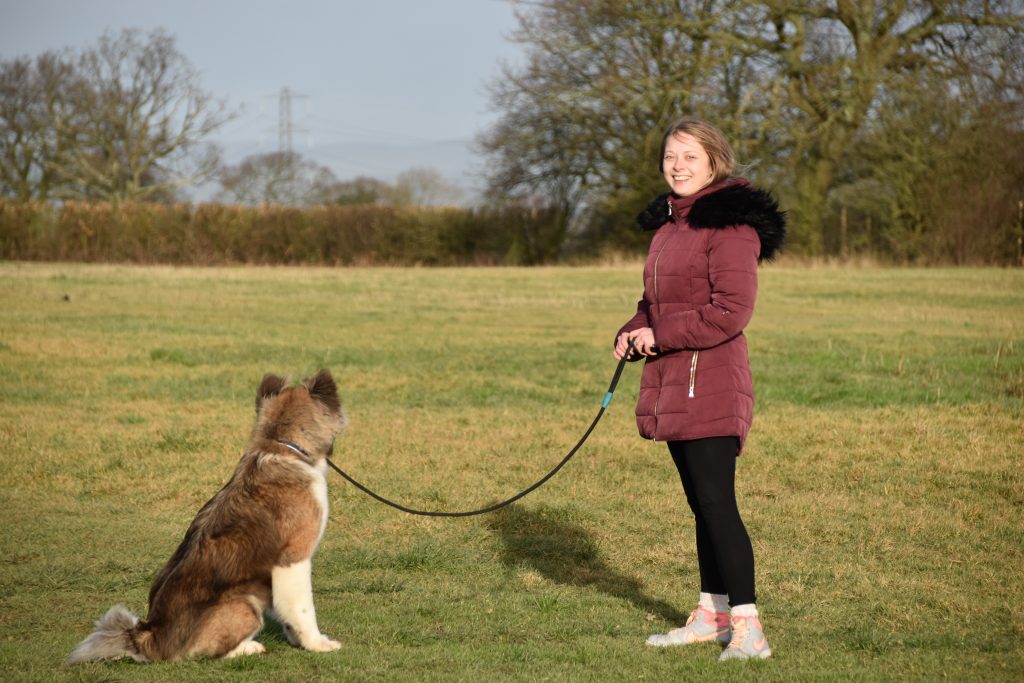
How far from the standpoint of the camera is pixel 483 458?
9.23 m

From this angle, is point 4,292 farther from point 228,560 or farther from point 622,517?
point 228,560

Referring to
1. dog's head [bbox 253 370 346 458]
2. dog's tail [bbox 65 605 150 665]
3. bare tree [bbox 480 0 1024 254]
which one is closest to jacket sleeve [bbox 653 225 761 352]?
dog's head [bbox 253 370 346 458]

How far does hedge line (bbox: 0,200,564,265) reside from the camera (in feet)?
115

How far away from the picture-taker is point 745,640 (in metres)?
4.74

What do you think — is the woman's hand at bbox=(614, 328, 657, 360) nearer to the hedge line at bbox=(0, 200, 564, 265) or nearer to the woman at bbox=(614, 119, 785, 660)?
the woman at bbox=(614, 119, 785, 660)

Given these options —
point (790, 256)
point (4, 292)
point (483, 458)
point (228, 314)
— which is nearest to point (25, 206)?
point (4, 292)

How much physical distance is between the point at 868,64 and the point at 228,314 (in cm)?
1972

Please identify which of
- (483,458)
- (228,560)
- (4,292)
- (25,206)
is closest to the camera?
(228,560)

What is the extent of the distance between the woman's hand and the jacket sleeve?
0.10 m

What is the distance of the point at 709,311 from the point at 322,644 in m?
2.31

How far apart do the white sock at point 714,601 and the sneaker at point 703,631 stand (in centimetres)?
1

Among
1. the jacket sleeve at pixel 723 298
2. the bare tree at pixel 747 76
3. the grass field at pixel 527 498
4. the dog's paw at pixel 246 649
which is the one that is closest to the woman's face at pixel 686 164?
the jacket sleeve at pixel 723 298

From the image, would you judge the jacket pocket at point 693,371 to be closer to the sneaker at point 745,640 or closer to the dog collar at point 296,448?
the sneaker at point 745,640

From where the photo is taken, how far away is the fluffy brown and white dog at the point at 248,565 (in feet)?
14.7
